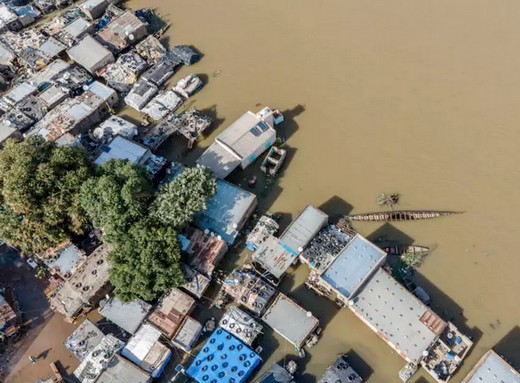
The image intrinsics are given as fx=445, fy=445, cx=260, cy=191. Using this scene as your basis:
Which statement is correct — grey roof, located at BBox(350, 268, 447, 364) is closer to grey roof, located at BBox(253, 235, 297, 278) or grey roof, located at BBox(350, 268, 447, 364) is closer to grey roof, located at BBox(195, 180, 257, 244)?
grey roof, located at BBox(253, 235, 297, 278)

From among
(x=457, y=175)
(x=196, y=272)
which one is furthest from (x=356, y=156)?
(x=196, y=272)

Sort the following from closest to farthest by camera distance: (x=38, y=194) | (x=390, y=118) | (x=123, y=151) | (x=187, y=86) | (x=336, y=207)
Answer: (x=38, y=194)
(x=336, y=207)
(x=123, y=151)
(x=390, y=118)
(x=187, y=86)

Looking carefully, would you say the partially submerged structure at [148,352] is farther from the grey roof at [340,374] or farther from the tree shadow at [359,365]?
the tree shadow at [359,365]

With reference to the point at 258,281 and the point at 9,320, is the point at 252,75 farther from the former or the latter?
the point at 9,320

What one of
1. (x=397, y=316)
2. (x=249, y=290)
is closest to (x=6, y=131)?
(x=249, y=290)

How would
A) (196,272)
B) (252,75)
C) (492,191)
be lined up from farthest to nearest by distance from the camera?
1. (252,75)
2. (492,191)
3. (196,272)

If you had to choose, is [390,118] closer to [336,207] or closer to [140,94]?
[336,207]
